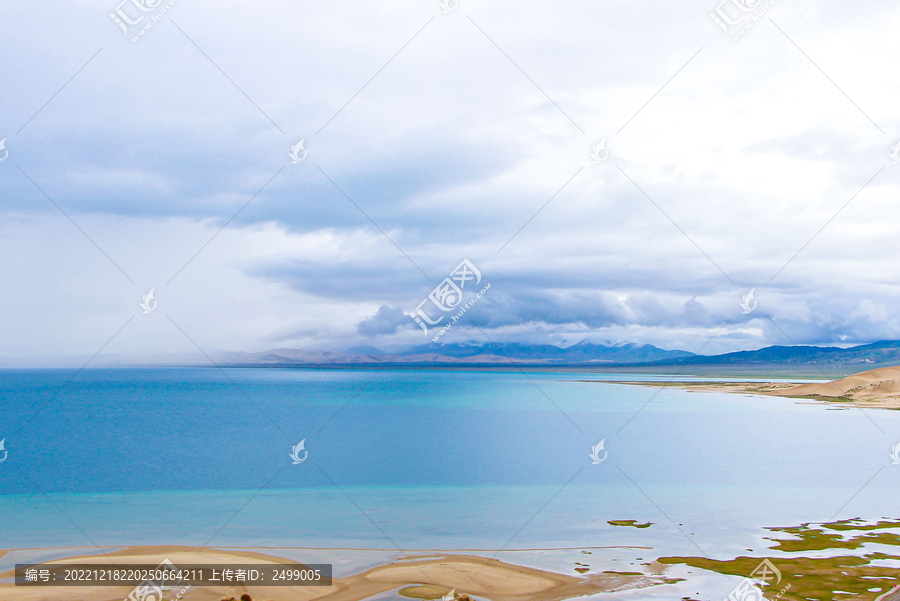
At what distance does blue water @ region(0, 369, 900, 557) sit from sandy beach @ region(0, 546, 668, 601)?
240 cm

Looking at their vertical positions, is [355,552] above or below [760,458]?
below

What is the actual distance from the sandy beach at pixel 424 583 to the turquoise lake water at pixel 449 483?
217 cm

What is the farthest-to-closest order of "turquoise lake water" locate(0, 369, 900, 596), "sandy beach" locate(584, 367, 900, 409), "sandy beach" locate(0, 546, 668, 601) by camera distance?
"sandy beach" locate(584, 367, 900, 409), "turquoise lake water" locate(0, 369, 900, 596), "sandy beach" locate(0, 546, 668, 601)

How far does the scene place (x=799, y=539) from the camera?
65.8 ft

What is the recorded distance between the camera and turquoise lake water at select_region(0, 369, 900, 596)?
22.1m

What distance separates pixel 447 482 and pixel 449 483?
0.40 meters

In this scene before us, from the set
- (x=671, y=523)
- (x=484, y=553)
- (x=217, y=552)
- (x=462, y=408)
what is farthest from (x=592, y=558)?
(x=462, y=408)

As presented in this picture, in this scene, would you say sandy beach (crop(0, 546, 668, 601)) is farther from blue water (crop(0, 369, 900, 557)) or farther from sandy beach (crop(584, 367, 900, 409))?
sandy beach (crop(584, 367, 900, 409))

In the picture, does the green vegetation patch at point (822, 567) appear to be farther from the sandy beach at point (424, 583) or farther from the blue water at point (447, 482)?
the sandy beach at point (424, 583)

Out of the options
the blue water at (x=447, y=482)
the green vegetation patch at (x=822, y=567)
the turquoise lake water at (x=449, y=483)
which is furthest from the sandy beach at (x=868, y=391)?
the green vegetation patch at (x=822, y=567)

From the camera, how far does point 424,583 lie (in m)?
16.6

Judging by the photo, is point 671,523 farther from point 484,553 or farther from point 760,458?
point 760,458

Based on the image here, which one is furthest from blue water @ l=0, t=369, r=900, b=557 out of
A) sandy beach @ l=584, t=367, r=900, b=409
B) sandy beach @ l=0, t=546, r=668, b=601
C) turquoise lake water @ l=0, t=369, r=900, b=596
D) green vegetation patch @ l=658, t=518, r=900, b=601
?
sandy beach @ l=584, t=367, r=900, b=409

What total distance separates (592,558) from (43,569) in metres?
18.0
